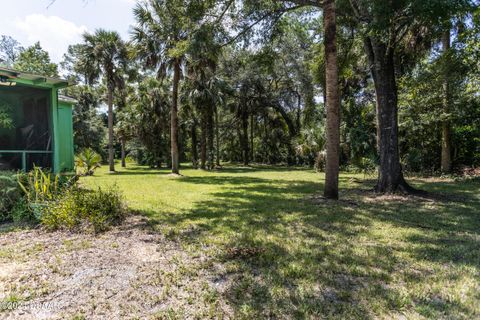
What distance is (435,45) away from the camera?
11617mm

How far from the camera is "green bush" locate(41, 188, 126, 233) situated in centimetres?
479

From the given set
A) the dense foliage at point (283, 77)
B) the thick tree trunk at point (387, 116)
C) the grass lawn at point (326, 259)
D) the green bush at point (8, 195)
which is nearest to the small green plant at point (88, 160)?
the dense foliage at point (283, 77)

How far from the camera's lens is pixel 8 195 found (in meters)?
5.73

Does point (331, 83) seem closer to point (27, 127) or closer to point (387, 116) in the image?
point (387, 116)

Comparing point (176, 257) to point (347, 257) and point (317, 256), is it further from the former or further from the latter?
point (347, 257)

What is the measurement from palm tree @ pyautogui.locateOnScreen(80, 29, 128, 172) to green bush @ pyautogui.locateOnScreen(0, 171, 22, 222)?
506 inches

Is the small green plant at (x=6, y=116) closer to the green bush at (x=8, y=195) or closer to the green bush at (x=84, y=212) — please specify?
the green bush at (x=8, y=195)

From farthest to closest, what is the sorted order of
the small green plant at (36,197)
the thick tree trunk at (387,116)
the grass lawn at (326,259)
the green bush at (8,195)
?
1. the thick tree trunk at (387,116)
2. the green bush at (8,195)
3. the small green plant at (36,197)
4. the grass lawn at (326,259)

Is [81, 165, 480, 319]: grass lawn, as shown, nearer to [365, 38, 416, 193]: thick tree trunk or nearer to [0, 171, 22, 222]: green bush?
[365, 38, 416, 193]: thick tree trunk

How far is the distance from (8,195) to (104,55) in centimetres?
1351

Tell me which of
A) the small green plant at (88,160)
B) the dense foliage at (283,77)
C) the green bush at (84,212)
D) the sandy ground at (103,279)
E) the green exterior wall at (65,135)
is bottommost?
the sandy ground at (103,279)

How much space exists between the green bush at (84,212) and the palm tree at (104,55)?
13814 mm

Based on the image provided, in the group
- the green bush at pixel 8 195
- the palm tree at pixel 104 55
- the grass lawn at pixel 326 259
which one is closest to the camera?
the grass lawn at pixel 326 259

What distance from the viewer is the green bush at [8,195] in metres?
5.59
